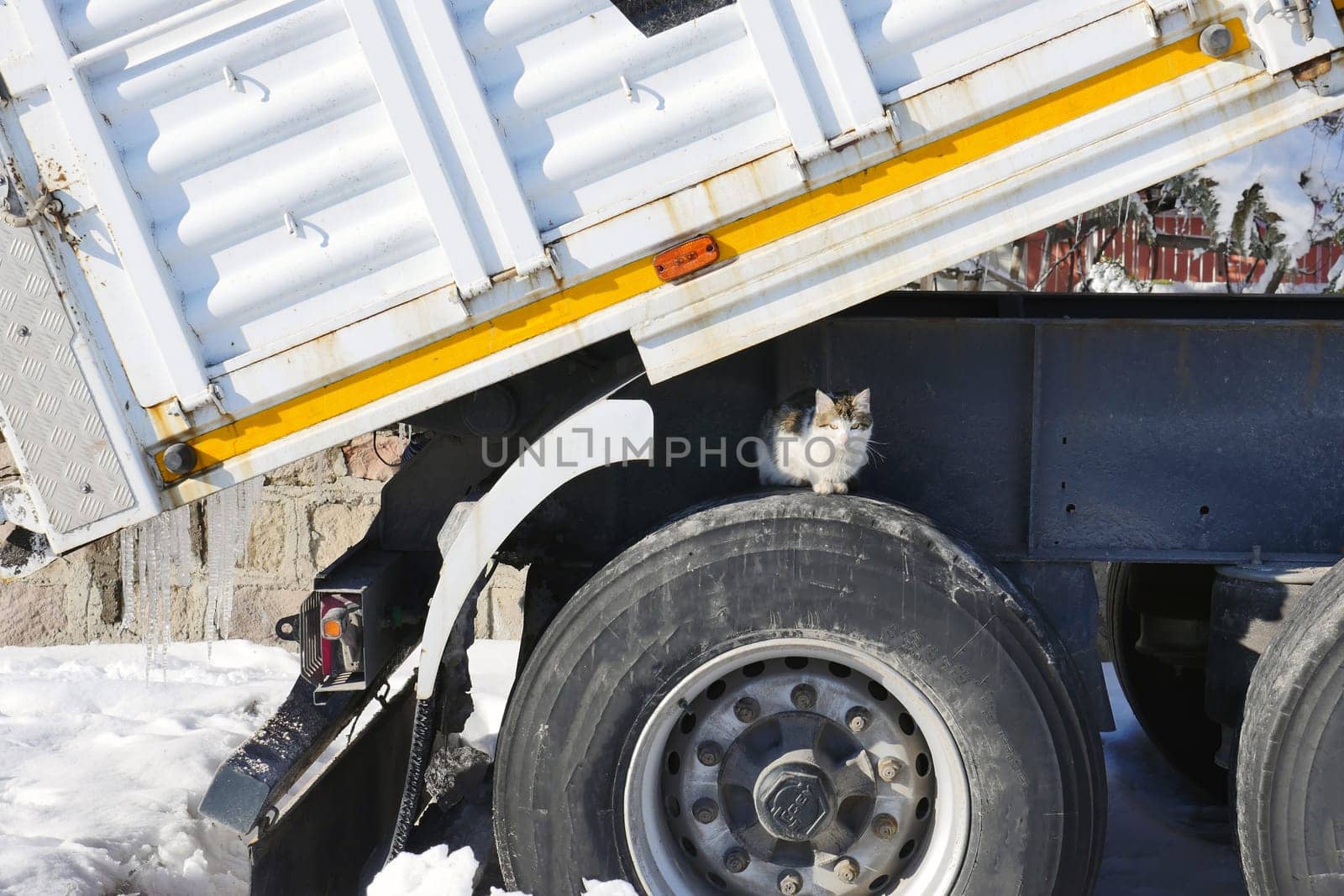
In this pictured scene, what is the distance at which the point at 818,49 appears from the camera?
86.4 inches

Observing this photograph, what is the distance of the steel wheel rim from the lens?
2463mm

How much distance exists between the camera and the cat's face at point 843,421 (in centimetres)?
263

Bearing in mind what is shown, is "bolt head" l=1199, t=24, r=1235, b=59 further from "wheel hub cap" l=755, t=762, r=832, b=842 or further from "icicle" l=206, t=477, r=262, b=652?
"icicle" l=206, t=477, r=262, b=652

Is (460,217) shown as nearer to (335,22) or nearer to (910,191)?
(335,22)

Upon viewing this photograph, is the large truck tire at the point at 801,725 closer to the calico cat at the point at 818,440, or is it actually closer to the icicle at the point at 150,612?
the calico cat at the point at 818,440

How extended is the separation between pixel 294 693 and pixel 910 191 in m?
2.03

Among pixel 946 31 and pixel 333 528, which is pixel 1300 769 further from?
pixel 333 528

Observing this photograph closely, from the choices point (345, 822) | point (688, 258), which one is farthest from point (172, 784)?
point (688, 258)

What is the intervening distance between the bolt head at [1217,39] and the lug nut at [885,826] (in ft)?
6.04

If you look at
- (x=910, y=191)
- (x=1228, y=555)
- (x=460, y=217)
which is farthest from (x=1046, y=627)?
(x=460, y=217)

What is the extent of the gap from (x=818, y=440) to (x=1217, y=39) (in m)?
1.23

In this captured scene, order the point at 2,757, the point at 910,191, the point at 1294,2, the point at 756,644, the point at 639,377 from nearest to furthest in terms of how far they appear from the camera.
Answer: the point at 1294,2 → the point at 910,191 → the point at 756,644 → the point at 639,377 → the point at 2,757

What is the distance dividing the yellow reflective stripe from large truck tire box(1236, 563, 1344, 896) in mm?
1216

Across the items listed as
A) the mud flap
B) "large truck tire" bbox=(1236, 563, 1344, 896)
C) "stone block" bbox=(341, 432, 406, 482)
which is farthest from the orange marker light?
"stone block" bbox=(341, 432, 406, 482)
